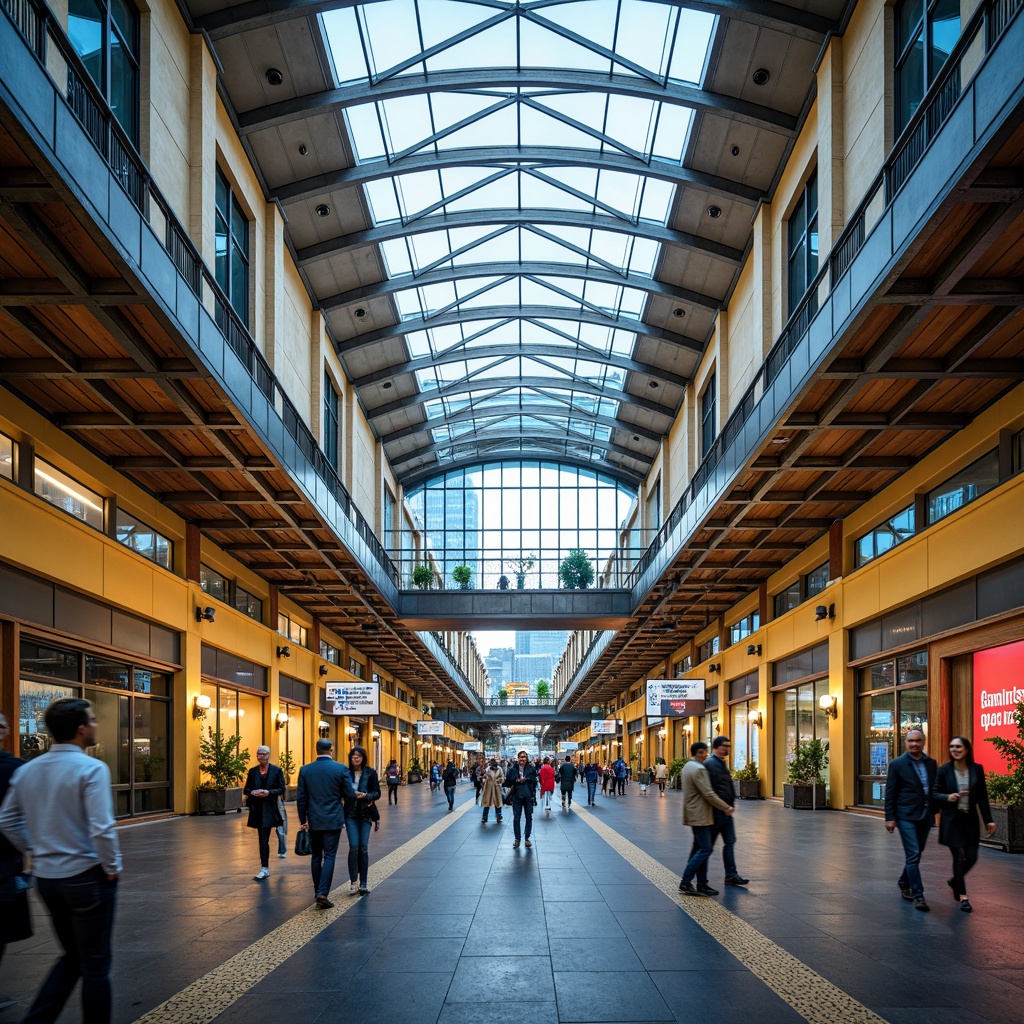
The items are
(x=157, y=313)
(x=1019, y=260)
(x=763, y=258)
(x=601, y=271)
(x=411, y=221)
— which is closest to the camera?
(x=1019, y=260)

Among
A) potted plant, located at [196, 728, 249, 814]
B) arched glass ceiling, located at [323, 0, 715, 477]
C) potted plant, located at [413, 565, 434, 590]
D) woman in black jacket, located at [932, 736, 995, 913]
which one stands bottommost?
potted plant, located at [196, 728, 249, 814]

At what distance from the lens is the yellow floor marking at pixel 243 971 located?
19.1 feet

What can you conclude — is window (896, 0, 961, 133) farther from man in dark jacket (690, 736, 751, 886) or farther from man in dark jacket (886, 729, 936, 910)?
man in dark jacket (690, 736, 751, 886)

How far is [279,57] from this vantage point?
63.3 ft

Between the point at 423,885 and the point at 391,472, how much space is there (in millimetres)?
35082

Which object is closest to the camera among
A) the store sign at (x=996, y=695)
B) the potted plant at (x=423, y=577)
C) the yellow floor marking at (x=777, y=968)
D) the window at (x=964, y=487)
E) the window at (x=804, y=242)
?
the yellow floor marking at (x=777, y=968)

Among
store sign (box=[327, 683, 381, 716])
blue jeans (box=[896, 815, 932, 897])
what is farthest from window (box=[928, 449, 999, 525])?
store sign (box=[327, 683, 381, 716])

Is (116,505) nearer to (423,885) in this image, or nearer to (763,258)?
(423,885)

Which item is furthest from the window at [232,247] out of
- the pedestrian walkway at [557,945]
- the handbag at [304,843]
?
the handbag at [304,843]

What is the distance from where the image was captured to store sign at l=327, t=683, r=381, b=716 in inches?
1143

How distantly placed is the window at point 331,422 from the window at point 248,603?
4667mm

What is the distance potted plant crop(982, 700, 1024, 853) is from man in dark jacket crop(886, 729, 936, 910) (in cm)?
403

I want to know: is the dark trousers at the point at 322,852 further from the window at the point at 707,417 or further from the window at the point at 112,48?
the window at the point at 707,417

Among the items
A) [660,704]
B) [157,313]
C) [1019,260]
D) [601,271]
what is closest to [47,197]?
[157,313]
